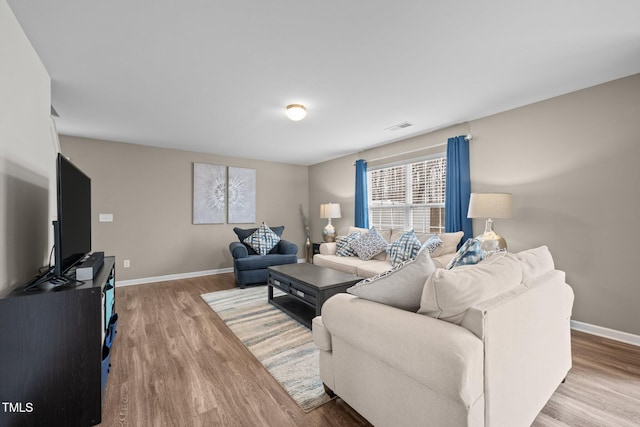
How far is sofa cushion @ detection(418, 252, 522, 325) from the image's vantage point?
1.19m

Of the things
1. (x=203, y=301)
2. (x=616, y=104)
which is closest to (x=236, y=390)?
(x=203, y=301)

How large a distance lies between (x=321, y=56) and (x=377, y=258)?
9.55 ft

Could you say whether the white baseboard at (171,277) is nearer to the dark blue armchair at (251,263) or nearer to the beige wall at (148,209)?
the beige wall at (148,209)

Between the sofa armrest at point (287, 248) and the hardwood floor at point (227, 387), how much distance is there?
2054 millimetres

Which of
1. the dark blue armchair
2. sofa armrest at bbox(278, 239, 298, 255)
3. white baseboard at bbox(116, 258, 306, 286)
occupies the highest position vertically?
sofa armrest at bbox(278, 239, 298, 255)

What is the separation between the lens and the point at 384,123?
3787 millimetres

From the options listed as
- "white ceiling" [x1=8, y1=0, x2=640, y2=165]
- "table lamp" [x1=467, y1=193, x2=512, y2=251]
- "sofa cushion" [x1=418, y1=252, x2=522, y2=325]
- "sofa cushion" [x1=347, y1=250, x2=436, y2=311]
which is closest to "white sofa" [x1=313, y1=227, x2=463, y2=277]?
"table lamp" [x1=467, y1=193, x2=512, y2=251]

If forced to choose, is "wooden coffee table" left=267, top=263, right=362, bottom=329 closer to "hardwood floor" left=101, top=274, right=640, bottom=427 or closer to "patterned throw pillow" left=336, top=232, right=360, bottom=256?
"hardwood floor" left=101, top=274, right=640, bottom=427

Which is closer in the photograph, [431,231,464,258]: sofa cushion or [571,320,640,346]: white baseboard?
[571,320,640,346]: white baseboard

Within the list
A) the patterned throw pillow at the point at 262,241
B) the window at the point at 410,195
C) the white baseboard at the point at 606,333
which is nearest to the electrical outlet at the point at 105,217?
the patterned throw pillow at the point at 262,241

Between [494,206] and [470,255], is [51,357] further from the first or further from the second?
[494,206]

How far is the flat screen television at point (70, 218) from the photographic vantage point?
65.6 inches

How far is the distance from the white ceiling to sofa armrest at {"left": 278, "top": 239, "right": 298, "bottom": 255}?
2.20 meters

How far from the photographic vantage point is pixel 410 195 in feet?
14.9
